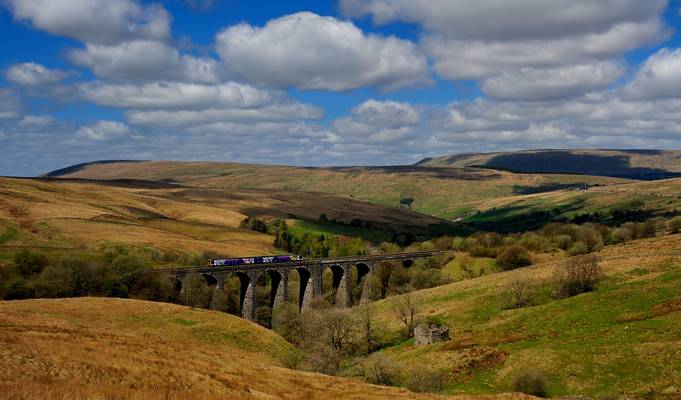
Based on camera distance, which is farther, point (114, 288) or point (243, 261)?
point (243, 261)

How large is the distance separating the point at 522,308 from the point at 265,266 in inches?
2100

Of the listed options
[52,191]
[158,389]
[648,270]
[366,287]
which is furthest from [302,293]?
[52,191]

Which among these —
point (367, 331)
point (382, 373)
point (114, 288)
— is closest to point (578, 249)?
point (367, 331)

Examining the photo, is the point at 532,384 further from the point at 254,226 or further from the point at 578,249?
the point at 254,226

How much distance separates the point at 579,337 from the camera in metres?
51.2

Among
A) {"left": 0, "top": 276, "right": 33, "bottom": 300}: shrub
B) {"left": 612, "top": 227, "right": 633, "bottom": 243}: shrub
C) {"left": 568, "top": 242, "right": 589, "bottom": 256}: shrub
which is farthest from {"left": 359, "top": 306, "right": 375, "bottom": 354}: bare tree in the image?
{"left": 612, "top": 227, "right": 633, "bottom": 243}: shrub

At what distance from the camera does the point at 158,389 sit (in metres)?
27.0

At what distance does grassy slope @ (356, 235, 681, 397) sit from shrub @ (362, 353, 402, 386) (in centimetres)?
452

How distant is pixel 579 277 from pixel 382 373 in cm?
3317

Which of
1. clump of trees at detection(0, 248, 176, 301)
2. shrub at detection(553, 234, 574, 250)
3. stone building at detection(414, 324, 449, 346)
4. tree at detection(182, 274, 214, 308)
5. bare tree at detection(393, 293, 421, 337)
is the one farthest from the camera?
shrub at detection(553, 234, 574, 250)

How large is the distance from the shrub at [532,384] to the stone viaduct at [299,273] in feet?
205

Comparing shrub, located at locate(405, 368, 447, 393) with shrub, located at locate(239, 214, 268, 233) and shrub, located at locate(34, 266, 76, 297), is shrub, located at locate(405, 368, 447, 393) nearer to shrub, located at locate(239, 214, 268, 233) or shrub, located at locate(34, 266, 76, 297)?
shrub, located at locate(34, 266, 76, 297)

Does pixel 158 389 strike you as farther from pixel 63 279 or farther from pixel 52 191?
pixel 52 191

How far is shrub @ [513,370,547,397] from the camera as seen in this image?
41469 mm
